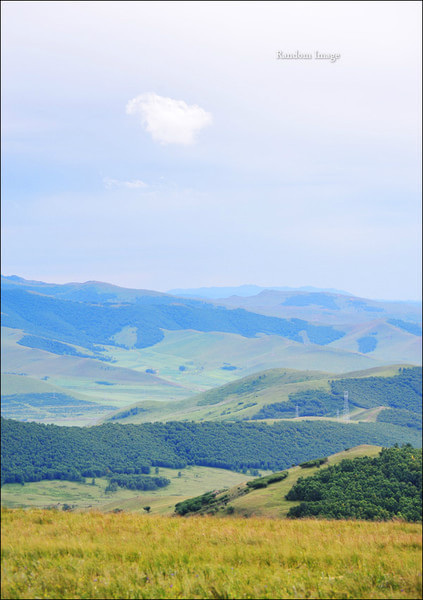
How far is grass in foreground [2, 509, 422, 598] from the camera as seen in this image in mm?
11055

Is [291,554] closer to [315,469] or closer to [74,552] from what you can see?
[74,552]

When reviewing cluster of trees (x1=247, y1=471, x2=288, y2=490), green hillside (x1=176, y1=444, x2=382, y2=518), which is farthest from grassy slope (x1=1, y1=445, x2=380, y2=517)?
green hillside (x1=176, y1=444, x2=382, y2=518)

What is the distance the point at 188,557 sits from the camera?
13.4 m

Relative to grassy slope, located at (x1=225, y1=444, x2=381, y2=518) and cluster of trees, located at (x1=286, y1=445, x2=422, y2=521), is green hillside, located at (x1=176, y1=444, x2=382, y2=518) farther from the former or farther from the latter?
cluster of trees, located at (x1=286, y1=445, x2=422, y2=521)

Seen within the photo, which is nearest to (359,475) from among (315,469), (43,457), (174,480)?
(315,469)

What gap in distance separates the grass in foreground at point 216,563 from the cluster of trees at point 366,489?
14691mm

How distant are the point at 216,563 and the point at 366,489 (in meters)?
27.3

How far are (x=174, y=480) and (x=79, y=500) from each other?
41.8 m

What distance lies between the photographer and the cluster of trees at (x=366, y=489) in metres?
32.0

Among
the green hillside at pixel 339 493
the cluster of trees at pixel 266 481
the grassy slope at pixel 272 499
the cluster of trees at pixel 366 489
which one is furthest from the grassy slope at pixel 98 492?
the cluster of trees at pixel 366 489

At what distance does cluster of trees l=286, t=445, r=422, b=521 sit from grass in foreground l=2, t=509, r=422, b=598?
48.2 feet

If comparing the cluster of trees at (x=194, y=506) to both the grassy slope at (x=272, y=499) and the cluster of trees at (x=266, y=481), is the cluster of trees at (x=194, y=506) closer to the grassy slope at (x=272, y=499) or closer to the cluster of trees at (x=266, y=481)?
the grassy slope at (x=272, y=499)

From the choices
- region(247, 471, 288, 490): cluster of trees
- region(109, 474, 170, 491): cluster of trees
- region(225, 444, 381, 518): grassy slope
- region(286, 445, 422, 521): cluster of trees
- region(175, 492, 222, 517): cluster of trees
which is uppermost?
region(286, 445, 422, 521): cluster of trees

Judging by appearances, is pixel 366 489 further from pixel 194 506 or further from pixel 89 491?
pixel 89 491
